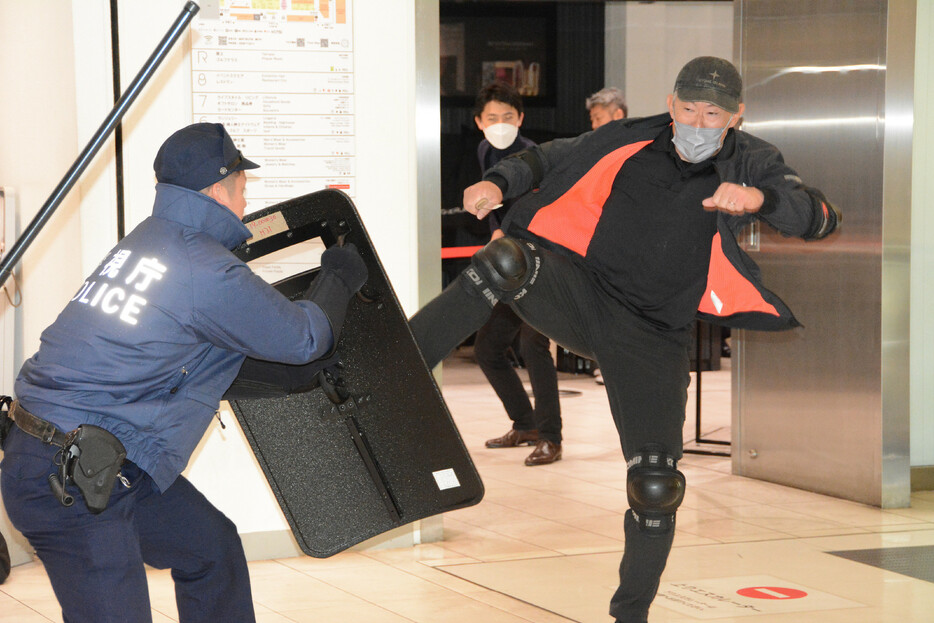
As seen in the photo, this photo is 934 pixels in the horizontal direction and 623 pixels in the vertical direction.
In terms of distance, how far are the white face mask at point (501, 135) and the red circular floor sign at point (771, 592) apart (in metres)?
2.48

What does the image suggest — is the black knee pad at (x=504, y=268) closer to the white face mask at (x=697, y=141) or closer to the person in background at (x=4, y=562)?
the white face mask at (x=697, y=141)

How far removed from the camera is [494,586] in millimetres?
3799

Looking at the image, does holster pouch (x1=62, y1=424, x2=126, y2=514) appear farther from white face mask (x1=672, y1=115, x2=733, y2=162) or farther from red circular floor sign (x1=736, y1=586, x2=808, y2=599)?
red circular floor sign (x1=736, y1=586, x2=808, y2=599)

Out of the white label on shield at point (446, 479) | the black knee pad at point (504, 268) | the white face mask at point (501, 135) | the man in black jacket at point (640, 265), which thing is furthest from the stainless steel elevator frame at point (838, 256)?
the white label on shield at point (446, 479)

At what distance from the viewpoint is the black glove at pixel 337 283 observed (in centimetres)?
250

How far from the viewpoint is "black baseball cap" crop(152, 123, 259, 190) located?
7.78ft

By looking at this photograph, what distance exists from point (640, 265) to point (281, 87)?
1.66 m

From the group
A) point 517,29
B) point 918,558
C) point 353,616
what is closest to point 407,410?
point 353,616

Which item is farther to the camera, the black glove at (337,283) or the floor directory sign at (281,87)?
the floor directory sign at (281,87)

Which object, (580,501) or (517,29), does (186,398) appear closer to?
(580,501)

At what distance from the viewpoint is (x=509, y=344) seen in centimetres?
582

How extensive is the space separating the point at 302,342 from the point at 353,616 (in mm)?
1429

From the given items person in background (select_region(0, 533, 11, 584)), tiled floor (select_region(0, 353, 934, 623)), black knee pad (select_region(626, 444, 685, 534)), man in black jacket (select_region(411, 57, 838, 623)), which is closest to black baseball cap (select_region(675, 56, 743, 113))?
man in black jacket (select_region(411, 57, 838, 623))

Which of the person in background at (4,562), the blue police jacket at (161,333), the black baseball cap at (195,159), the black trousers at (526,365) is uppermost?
the black baseball cap at (195,159)
